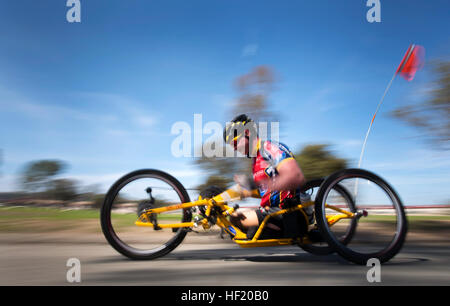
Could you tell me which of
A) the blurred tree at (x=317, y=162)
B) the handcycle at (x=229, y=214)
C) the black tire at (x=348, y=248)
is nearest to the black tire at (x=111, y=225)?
the handcycle at (x=229, y=214)

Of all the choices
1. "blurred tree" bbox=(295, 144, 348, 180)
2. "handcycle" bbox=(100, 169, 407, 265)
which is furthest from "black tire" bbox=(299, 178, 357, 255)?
"blurred tree" bbox=(295, 144, 348, 180)

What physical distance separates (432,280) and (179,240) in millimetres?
2348

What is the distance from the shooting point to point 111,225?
2.90 metres

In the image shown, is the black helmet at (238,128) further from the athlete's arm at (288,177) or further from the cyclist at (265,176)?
the athlete's arm at (288,177)

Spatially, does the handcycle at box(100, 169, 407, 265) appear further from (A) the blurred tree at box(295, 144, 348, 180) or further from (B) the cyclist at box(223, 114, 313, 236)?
(A) the blurred tree at box(295, 144, 348, 180)

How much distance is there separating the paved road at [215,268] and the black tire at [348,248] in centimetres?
12

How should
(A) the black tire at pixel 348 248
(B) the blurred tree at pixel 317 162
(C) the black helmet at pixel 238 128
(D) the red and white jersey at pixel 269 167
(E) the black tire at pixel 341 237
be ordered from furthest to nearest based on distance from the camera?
(B) the blurred tree at pixel 317 162
(E) the black tire at pixel 341 237
(C) the black helmet at pixel 238 128
(D) the red and white jersey at pixel 269 167
(A) the black tire at pixel 348 248

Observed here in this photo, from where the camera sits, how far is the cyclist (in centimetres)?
279

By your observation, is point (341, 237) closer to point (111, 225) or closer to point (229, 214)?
point (229, 214)

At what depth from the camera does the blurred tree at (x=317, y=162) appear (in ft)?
32.8

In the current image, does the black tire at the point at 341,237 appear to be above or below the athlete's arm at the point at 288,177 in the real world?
below

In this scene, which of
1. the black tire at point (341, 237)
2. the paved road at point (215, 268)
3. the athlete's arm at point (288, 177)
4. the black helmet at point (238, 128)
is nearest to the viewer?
the paved road at point (215, 268)
